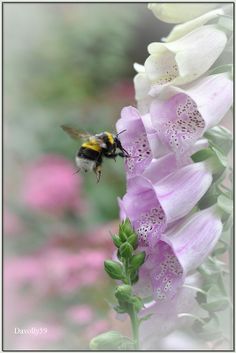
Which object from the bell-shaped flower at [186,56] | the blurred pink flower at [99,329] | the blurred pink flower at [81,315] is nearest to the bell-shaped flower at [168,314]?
the bell-shaped flower at [186,56]

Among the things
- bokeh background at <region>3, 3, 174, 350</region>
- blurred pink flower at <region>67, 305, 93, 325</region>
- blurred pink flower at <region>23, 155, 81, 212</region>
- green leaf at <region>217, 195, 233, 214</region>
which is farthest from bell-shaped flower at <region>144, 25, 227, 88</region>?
blurred pink flower at <region>23, 155, 81, 212</region>

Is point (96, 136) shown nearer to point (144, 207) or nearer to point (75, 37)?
point (144, 207)

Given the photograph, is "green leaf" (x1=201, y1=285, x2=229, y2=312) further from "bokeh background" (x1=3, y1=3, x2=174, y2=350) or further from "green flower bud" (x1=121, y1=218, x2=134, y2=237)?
"bokeh background" (x1=3, y1=3, x2=174, y2=350)

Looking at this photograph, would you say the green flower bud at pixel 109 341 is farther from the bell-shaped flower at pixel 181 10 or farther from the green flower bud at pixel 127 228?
the bell-shaped flower at pixel 181 10

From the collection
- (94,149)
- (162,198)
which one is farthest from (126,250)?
(94,149)

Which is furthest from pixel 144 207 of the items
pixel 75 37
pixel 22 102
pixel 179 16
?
pixel 75 37


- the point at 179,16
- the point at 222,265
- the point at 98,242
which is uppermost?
the point at 179,16
